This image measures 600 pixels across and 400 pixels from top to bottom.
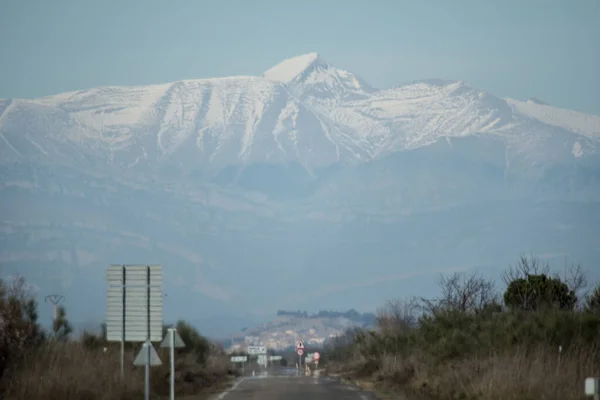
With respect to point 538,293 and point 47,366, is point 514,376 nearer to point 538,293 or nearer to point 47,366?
point 47,366

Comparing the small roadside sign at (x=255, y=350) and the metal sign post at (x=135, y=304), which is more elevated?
the small roadside sign at (x=255, y=350)

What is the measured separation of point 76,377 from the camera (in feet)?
88.8

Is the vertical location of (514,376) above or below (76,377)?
below

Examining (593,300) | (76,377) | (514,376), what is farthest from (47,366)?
(593,300)

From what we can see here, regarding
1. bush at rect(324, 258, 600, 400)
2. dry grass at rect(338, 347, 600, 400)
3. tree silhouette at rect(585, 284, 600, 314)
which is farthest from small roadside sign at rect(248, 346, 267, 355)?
dry grass at rect(338, 347, 600, 400)

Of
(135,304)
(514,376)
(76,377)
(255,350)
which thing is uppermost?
(255,350)

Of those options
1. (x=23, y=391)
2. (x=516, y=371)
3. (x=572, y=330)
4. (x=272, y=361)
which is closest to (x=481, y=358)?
(x=572, y=330)

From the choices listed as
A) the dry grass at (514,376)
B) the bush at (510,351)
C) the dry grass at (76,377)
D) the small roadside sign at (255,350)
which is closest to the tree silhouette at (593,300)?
the bush at (510,351)

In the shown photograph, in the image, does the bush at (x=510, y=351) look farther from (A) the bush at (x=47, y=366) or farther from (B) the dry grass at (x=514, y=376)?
(A) the bush at (x=47, y=366)

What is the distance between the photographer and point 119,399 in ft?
94.4

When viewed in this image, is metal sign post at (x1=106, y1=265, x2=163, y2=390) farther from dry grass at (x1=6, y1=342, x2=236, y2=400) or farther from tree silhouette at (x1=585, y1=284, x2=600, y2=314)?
tree silhouette at (x1=585, y1=284, x2=600, y2=314)

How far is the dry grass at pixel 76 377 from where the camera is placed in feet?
85.6

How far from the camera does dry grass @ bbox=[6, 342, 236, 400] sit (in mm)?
26103

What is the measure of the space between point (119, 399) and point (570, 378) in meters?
12.1
